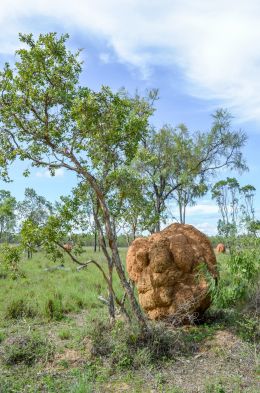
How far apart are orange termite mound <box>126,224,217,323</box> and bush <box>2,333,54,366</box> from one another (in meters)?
2.53

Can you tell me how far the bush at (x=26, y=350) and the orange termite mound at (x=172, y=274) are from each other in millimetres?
2534

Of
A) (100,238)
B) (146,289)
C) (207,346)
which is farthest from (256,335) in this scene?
(100,238)

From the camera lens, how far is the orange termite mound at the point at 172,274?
9748 millimetres

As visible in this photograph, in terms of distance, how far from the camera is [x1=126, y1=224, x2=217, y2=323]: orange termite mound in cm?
975

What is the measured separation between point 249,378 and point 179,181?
2318cm

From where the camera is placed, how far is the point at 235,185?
4428cm

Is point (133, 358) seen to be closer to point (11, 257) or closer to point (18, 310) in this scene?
point (11, 257)

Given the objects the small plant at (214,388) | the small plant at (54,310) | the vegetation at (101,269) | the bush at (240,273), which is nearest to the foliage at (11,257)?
the vegetation at (101,269)

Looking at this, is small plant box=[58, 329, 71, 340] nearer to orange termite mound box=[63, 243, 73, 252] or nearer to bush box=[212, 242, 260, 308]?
orange termite mound box=[63, 243, 73, 252]

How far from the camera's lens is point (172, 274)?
9969 mm

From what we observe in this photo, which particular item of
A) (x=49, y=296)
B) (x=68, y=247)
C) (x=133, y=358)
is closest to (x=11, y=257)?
(x=68, y=247)

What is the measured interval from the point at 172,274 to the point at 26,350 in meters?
3.46

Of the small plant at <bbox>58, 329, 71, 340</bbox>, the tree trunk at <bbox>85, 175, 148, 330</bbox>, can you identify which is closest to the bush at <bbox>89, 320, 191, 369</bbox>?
the tree trunk at <bbox>85, 175, 148, 330</bbox>

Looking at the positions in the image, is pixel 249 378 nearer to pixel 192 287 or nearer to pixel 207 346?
pixel 207 346
